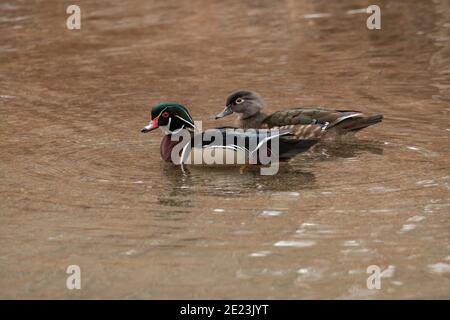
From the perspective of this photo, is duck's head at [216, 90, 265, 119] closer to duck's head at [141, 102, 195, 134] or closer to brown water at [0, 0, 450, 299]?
brown water at [0, 0, 450, 299]

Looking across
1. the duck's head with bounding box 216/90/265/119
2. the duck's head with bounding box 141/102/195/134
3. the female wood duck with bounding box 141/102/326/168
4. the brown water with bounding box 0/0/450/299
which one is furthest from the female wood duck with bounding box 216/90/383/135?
the duck's head with bounding box 141/102/195/134

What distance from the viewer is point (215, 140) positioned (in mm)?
9016

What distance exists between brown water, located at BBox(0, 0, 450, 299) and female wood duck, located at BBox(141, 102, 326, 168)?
0.19m

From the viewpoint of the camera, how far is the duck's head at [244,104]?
1039 centimetres

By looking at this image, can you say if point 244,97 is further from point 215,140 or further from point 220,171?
point 220,171

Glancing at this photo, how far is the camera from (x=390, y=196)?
25.7 ft

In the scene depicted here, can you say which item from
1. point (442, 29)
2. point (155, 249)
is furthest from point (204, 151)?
point (442, 29)

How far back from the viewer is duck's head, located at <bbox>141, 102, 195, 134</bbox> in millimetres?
9539

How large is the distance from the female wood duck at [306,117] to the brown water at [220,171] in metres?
0.20

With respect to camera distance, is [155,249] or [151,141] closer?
[155,249]
